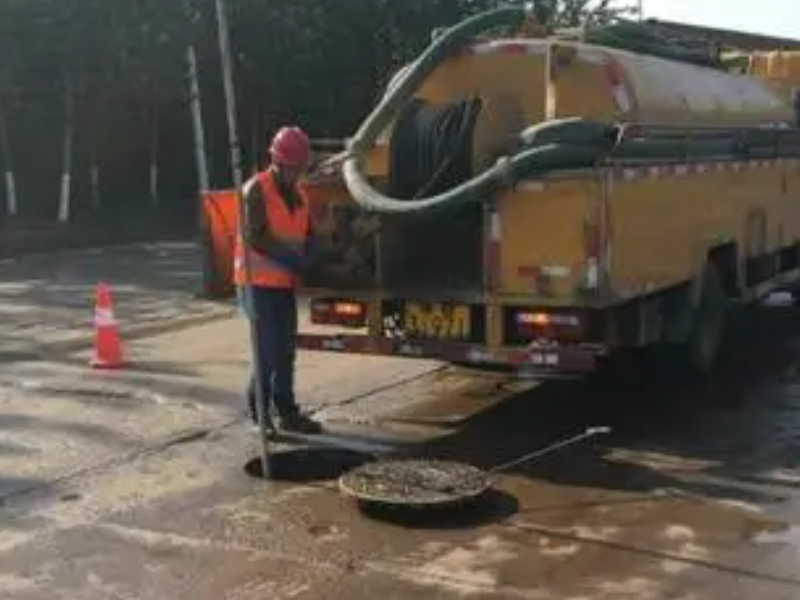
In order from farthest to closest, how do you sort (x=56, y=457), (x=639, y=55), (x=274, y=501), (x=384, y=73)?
1. (x=384, y=73)
2. (x=639, y=55)
3. (x=56, y=457)
4. (x=274, y=501)

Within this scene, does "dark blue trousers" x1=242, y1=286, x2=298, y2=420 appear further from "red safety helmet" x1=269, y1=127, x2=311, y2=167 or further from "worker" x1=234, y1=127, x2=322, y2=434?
"red safety helmet" x1=269, y1=127, x2=311, y2=167

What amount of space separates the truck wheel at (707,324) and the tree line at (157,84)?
15759mm

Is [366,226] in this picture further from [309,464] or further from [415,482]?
[415,482]

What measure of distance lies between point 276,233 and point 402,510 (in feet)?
8.08

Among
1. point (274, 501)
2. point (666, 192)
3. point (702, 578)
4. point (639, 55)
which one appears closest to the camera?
point (702, 578)

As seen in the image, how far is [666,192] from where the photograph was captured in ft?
30.5

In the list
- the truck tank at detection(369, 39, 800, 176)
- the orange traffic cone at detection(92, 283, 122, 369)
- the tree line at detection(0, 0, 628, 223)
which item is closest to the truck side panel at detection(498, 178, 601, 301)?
the truck tank at detection(369, 39, 800, 176)

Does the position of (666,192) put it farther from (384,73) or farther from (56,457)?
(384,73)

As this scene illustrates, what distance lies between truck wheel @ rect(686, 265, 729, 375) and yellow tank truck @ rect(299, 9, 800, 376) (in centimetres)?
2

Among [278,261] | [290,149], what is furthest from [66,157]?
[290,149]

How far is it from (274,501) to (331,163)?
2792 millimetres

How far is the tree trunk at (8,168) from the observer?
28.0m

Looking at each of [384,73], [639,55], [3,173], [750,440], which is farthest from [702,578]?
[384,73]

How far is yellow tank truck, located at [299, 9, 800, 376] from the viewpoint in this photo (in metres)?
8.51
